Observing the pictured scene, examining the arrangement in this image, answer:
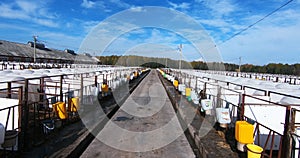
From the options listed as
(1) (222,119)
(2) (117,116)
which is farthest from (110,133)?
(1) (222,119)

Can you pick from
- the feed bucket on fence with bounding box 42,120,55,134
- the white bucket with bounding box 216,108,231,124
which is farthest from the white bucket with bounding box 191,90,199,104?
the feed bucket on fence with bounding box 42,120,55,134

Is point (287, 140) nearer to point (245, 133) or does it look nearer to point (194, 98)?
point (245, 133)

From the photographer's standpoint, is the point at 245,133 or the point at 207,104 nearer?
the point at 245,133

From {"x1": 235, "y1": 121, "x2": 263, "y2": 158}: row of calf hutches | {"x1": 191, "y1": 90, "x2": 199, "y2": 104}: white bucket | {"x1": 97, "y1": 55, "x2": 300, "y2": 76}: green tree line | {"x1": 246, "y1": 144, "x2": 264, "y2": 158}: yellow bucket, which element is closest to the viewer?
{"x1": 246, "y1": 144, "x2": 264, "y2": 158}: yellow bucket

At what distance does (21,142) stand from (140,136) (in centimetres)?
292

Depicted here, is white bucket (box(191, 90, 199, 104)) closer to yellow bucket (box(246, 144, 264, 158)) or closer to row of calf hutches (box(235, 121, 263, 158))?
row of calf hutches (box(235, 121, 263, 158))

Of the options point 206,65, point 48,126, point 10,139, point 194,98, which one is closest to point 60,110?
point 48,126

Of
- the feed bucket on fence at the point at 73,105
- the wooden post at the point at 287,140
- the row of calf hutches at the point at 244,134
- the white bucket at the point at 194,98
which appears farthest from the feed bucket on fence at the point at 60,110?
the white bucket at the point at 194,98

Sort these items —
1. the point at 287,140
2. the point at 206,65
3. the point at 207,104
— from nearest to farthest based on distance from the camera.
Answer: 1. the point at 287,140
2. the point at 207,104
3. the point at 206,65

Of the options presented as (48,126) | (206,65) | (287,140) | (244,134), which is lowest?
(48,126)

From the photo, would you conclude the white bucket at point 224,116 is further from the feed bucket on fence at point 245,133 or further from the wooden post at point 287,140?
the wooden post at point 287,140

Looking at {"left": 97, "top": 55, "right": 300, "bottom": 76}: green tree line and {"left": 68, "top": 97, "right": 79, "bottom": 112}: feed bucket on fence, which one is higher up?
{"left": 97, "top": 55, "right": 300, "bottom": 76}: green tree line

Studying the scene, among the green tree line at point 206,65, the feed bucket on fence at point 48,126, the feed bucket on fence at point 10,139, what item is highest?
the green tree line at point 206,65

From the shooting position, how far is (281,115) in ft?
16.8
